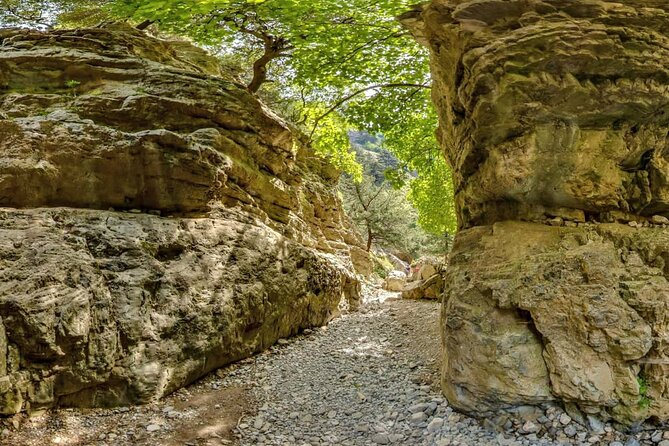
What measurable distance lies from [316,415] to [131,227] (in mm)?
4686

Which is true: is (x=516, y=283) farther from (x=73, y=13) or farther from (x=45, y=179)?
(x=73, y=13)

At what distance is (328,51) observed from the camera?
34.2 ft

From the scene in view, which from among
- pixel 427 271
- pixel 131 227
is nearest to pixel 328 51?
pixel 131 227

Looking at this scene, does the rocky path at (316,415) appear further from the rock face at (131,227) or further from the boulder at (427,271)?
the boulder at (427,271)

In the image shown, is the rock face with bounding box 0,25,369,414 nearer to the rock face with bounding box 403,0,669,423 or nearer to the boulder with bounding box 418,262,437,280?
the rock face with bounding box 403,0,669,423

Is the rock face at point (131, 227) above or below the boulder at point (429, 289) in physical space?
above

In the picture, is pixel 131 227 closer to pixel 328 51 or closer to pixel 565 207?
pixel 328 51

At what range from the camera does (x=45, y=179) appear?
7.25 m

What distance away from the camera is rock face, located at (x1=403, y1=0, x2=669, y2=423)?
4.89m

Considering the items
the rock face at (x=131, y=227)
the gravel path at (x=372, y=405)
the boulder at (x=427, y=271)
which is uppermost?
the rock face at (x=131, y=227)

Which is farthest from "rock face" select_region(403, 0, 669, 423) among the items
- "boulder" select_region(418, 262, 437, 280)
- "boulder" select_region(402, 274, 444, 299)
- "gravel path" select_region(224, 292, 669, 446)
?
"boulder" select_region(418, 262, 437, 280)

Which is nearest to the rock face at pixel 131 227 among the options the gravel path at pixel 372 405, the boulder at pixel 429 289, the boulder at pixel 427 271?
the gravel path at pixel 372 405

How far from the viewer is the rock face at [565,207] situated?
4.89 m

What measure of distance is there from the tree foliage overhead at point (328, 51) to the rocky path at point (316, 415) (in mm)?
6249
